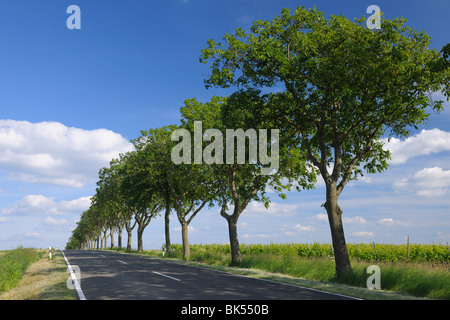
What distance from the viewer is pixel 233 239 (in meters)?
25.5

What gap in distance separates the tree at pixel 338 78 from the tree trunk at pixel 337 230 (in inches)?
1.6

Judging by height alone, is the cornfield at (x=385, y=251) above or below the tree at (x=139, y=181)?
below

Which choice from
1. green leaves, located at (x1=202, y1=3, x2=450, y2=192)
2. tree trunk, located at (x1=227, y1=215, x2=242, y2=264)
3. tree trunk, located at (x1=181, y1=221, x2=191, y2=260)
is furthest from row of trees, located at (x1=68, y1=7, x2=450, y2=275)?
tree trunk, located at (x1=181, y1=221, x2=191, y2=260)

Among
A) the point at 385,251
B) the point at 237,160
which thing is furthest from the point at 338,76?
the point at 385,251

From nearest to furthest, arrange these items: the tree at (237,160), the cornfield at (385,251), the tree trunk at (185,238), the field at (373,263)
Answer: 1. the field at (373,263)
2. the tree at (237,160)
3. the cornfield at (385,251)
4. the tree trunk at (185,238)

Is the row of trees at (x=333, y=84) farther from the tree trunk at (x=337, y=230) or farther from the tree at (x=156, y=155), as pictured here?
the tree at (x=156, y=155)

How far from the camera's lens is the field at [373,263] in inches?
472

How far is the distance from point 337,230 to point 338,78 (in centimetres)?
660

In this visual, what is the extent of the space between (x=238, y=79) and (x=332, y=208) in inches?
301

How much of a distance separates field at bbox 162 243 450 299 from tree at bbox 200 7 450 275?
5.00 ft

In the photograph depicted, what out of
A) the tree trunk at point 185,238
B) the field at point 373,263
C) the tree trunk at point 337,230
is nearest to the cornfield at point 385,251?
the field at point 373,263
